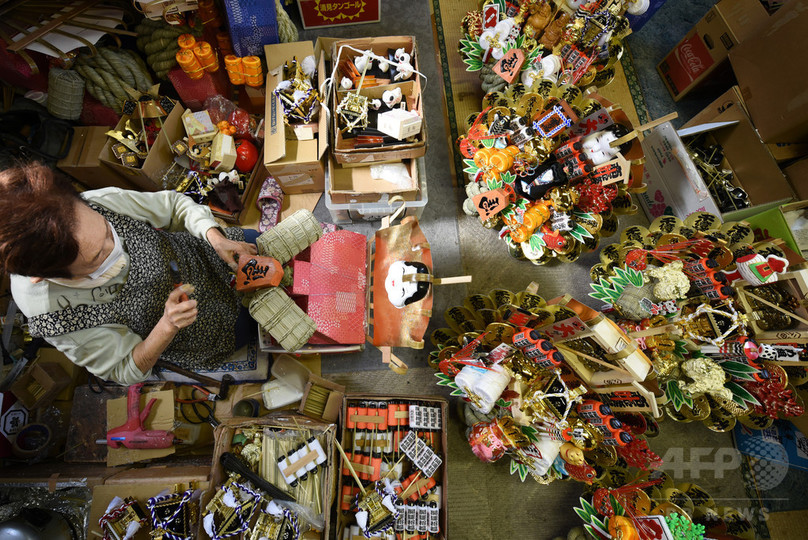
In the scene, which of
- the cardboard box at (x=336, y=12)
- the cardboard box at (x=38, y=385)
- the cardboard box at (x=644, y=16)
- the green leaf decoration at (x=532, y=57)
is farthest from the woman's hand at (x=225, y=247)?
the cardboard box at (x=644, y=16)

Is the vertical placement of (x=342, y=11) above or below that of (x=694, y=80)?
above

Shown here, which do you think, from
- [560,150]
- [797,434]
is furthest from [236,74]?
[797,434]

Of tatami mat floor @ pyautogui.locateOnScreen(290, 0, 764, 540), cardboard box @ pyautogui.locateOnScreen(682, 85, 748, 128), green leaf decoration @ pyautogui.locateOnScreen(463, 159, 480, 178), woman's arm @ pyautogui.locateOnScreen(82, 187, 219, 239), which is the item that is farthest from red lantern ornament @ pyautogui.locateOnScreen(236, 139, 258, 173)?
cardboard box @ pyautogui.locateOnScreen(682, 85, 748, 128)

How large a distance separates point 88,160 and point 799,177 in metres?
4.52

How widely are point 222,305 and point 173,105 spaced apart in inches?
66.9

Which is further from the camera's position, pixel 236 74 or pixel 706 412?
pixel 236 74

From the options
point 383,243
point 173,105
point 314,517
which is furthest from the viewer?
point 173,105

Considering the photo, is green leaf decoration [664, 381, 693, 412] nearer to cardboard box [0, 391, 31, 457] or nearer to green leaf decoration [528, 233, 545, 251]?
green leaf decoration [528, 233, 545, 251]

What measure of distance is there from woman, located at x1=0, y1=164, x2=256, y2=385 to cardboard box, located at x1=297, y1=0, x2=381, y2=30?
2.25 m

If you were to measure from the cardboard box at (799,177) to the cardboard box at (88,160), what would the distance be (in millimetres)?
4407

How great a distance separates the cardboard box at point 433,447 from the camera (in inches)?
81.7

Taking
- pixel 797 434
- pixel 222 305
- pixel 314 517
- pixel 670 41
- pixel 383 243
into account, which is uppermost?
pixel 670 41

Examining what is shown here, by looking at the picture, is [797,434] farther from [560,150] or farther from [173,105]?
[173,105]

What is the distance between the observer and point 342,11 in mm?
3395
